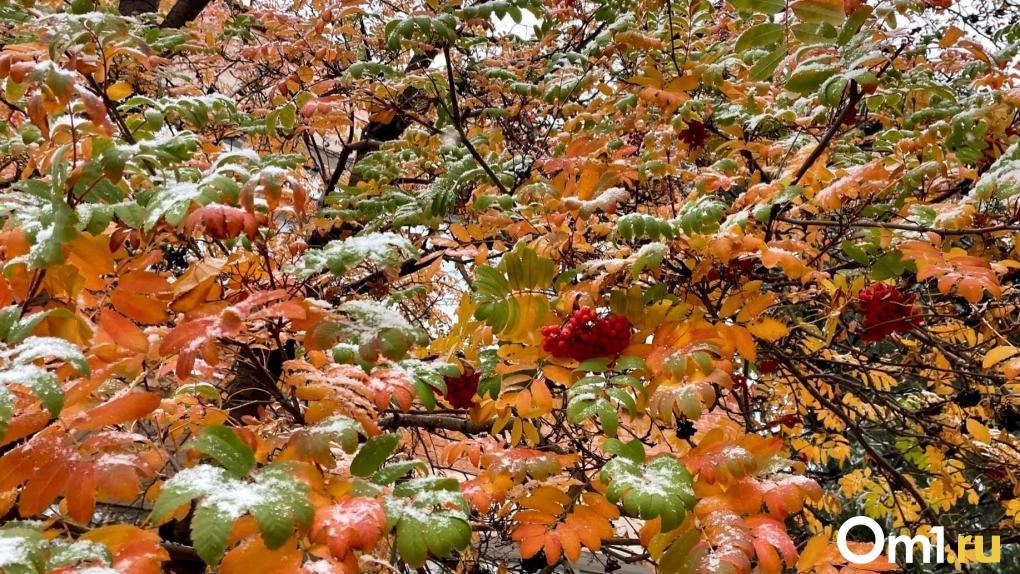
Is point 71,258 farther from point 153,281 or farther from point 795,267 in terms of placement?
point 795,267

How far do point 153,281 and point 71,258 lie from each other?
168 millimetres

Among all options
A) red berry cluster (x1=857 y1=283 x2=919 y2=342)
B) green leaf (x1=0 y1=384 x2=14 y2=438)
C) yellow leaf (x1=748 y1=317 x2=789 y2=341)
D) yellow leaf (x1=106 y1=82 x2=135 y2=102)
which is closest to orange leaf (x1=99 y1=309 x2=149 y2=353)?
green leaf (x1=0 y1=384 x2=14 y2=438)

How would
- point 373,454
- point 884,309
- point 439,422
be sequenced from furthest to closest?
point 439,422, point 884,309, point 373,454

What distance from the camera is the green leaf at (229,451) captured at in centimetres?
144

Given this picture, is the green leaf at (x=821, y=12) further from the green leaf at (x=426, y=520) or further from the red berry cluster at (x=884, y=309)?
the green leaf at (x=426, y=520)

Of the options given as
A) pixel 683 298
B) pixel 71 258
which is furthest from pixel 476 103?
pixel 71 258

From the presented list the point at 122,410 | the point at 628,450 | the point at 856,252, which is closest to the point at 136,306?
the point at 122,410

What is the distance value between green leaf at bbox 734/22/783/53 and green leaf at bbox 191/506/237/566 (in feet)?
5.24

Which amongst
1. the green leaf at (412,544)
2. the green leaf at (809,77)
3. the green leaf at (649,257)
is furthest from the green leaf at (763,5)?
the green leaf at (412,544)

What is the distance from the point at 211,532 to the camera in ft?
4.16

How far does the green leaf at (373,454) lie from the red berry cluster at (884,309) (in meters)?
1.95

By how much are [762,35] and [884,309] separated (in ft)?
4.40

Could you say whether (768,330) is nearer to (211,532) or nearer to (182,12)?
(211,532)

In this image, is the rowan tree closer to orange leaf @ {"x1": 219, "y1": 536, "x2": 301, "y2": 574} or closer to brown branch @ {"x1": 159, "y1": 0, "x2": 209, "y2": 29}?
orange leaf @ {"x1": 219, "y1": 536, "x2": 301, "y2": 574}
